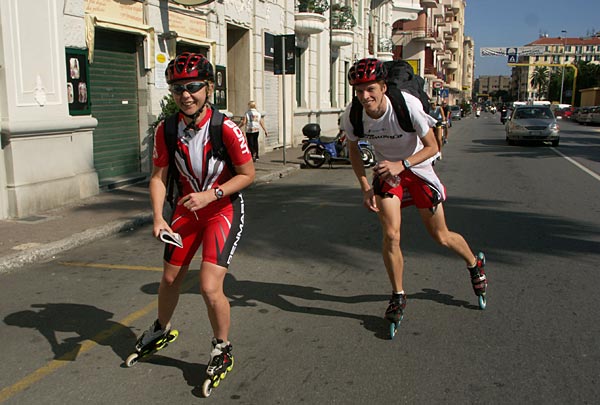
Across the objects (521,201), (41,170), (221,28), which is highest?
(221,28)

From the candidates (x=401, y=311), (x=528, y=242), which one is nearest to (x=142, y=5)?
(x=528, y=242)

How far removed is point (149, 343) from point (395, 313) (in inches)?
69.0

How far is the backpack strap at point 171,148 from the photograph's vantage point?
11.7 ft

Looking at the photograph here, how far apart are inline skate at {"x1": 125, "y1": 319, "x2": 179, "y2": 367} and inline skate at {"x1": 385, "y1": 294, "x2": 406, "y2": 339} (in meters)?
1.58

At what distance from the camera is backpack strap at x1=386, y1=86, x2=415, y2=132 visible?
13.9 feet

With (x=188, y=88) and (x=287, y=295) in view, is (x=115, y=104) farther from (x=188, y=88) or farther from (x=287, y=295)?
(x=188, y=88)

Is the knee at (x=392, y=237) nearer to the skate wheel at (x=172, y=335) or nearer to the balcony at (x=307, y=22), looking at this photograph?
the skate wheel at (x=172, y=335)

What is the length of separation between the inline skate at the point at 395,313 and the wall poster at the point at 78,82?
25.0 ft

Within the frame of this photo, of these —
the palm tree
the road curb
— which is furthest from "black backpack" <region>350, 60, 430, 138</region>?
the palm tree

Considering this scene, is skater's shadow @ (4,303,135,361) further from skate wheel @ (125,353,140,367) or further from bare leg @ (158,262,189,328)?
bare leg @ (158,262,189,328)

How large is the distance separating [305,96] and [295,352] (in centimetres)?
2114

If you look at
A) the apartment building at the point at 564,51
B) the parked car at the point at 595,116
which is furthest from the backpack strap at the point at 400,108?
the apartment building at the point at 564,51

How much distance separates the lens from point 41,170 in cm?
914

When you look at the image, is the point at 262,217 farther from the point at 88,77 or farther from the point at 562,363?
the point at 562,363
